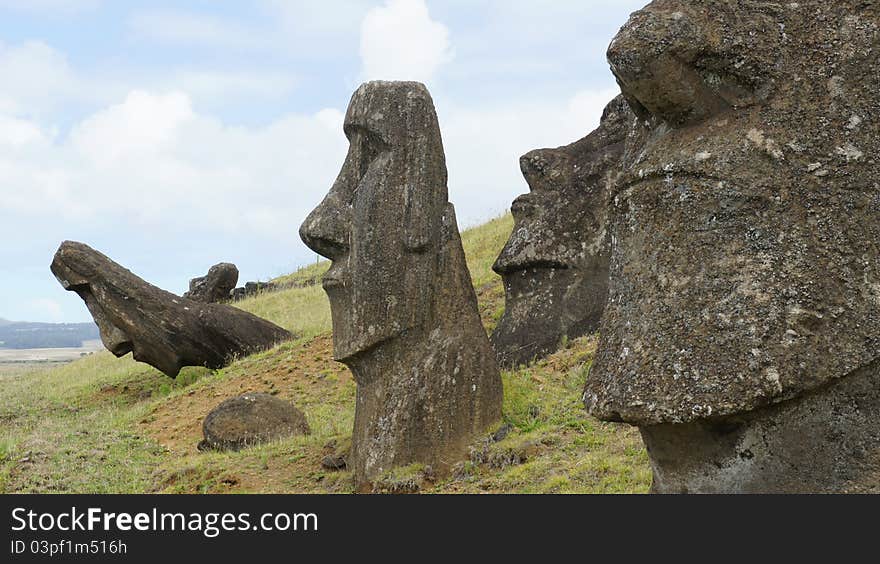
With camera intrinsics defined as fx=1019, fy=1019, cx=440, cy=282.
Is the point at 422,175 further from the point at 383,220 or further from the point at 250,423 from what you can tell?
the point at 250,423

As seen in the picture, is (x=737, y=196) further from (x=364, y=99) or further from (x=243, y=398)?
(x=243, y=398)

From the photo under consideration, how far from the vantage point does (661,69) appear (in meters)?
4.46

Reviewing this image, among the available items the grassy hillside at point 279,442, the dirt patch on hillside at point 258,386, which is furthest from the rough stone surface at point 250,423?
the dirt patch on hillside at point 258,386

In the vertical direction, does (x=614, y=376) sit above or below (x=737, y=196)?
below

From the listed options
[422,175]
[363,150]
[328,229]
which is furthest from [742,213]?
[363,150]

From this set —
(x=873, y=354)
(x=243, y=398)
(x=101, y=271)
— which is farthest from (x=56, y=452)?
(x=873, y=354)

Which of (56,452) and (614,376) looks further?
(56,452)

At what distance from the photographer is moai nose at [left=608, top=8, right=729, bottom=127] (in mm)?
4441

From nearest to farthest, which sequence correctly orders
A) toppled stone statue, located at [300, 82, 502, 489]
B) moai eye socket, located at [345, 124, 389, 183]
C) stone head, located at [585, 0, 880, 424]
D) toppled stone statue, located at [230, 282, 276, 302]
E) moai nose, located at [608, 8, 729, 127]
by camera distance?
stone head, located at [585, 0, 880, 424] < moai nose, located at [608, 8, 729, 127] < toppled stone statue, located at [300, 82, 502, 489] < moai eye socket, located at [345, 124, 389, 183] < toppled stone statue, located at [230, 282, 276, 302]

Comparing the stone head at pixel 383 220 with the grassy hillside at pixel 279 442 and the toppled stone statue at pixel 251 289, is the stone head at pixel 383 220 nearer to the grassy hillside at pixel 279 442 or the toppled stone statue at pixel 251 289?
the grassy hillside at pixel 279 442

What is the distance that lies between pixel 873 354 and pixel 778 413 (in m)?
0.44

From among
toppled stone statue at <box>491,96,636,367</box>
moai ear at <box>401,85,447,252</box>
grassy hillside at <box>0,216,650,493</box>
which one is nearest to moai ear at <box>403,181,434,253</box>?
moai ear at <box>401,85,447,252</box>

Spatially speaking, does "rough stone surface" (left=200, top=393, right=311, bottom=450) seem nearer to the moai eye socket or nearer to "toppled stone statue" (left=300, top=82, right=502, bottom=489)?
"toppled stone statue" (left=300, top=82, right=502, bottom=489)

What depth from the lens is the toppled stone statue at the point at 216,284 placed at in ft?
78.3
